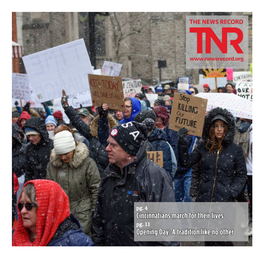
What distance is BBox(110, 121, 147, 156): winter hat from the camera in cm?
294

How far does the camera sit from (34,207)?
257 cm

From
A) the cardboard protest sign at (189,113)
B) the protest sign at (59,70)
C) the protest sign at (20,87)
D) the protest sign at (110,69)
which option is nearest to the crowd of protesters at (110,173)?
the cardboard protest sign at (189,113)

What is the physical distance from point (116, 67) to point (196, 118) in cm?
680

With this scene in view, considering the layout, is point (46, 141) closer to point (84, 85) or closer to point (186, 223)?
point (84, 85)

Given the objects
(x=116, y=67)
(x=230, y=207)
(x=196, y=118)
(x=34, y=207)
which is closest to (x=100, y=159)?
(x=196, y=118)

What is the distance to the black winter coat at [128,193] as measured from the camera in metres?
2.78

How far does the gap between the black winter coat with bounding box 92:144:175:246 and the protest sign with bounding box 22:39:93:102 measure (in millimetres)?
3230

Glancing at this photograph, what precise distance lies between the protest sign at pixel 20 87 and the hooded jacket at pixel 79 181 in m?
5.32

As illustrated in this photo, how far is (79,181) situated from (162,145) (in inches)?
47.9

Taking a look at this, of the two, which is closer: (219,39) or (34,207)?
(34,207)

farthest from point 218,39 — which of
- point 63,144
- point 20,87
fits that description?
point 20,87

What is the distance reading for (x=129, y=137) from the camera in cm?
294

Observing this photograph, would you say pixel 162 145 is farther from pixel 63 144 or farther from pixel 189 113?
pixel 63 144

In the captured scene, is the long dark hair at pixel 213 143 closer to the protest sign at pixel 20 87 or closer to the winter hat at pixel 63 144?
the winter hat at pixel 63 144
